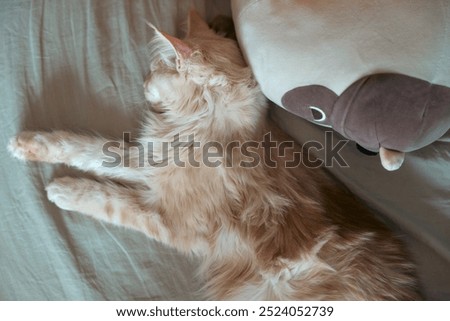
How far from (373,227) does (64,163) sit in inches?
44.1

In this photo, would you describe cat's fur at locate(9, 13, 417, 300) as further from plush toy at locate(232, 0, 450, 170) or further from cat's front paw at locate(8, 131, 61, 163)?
plush toy at locate(232, 0, 450, 170)

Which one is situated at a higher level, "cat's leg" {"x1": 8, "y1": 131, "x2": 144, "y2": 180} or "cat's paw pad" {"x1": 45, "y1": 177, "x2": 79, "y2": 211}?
"cat's leg" {"x1": 8, "y1": 131, "x2": 144, "y2": 180}

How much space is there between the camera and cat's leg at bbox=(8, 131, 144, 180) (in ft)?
4.86

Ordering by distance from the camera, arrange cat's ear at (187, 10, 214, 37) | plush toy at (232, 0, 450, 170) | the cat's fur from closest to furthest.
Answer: plush toy at (232, 0, 450, 170) < the cat's fur < cat's ear at (187, 10, 214, 37)

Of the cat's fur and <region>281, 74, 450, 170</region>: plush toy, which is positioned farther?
the cat's fur

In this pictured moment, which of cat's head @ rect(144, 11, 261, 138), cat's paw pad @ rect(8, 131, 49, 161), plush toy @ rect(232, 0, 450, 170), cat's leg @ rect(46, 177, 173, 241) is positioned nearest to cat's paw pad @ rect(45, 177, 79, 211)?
cat's leg @ rect(46, 177, 173, 241)

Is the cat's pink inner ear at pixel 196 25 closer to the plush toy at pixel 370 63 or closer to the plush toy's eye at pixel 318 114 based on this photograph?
the plush toy at pixel 370 63

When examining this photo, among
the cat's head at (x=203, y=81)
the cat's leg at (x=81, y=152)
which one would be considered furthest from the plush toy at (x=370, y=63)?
the cat's leg at (x=81, y=152)

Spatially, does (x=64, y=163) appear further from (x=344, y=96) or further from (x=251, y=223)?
(x=344, y=96)

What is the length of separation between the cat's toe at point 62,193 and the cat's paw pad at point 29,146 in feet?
0.36

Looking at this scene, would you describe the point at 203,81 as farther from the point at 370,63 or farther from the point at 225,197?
the point at 370,63

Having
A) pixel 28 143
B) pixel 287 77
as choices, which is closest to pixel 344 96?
pixel 287 77

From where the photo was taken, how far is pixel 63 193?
1456 mm

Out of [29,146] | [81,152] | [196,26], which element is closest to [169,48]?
[196,26]
